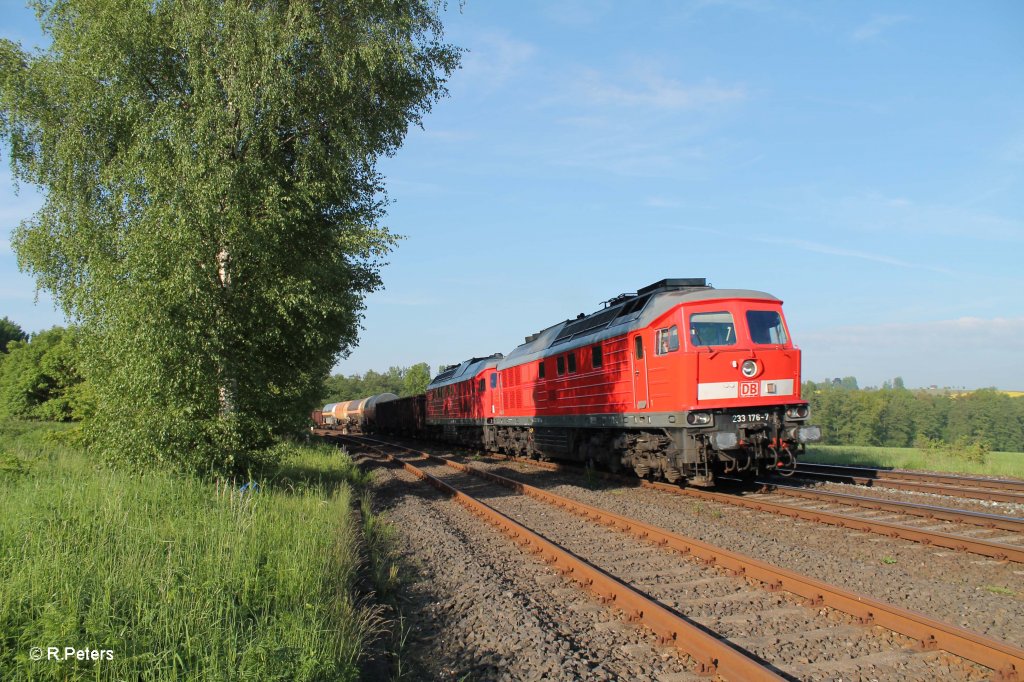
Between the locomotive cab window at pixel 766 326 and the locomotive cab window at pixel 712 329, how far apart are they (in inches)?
15.9

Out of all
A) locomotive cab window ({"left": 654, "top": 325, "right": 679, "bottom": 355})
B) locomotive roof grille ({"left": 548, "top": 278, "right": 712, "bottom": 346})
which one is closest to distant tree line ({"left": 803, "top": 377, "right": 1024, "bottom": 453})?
locomotive roof grille ({"left": 548, "top": 278, "right": 712, "bottom": 346})

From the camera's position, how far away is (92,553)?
5363 mm

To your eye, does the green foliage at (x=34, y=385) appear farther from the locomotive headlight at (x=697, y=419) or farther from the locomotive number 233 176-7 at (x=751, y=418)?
the locomotive number 233 176-7 at (x=751, y=418)

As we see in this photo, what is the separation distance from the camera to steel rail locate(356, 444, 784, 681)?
15.0ft

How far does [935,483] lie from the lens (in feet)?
44.2

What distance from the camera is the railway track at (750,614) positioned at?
4680mm

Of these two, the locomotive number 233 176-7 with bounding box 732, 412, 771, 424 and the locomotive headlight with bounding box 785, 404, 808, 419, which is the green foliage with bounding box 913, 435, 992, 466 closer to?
the locomotive headlight with bounding box 785, 404, 808, 419

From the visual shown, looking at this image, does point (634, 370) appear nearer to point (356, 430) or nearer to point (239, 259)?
point (239, 259)

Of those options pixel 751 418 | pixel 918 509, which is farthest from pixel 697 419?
pixel 918 509

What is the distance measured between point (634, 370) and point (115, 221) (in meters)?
10.3

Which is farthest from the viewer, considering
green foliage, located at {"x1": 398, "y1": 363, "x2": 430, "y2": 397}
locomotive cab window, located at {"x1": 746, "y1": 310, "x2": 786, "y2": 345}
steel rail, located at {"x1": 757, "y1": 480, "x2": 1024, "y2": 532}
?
green foliage, located at {"x1": 398, "y1": 363, "x2": 430, "y2": 397}

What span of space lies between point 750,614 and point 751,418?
6.45 metres

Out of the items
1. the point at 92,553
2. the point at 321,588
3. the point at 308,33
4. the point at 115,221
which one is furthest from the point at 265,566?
the point at 308,33

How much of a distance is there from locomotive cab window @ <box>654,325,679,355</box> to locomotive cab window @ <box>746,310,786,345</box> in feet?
4.63
